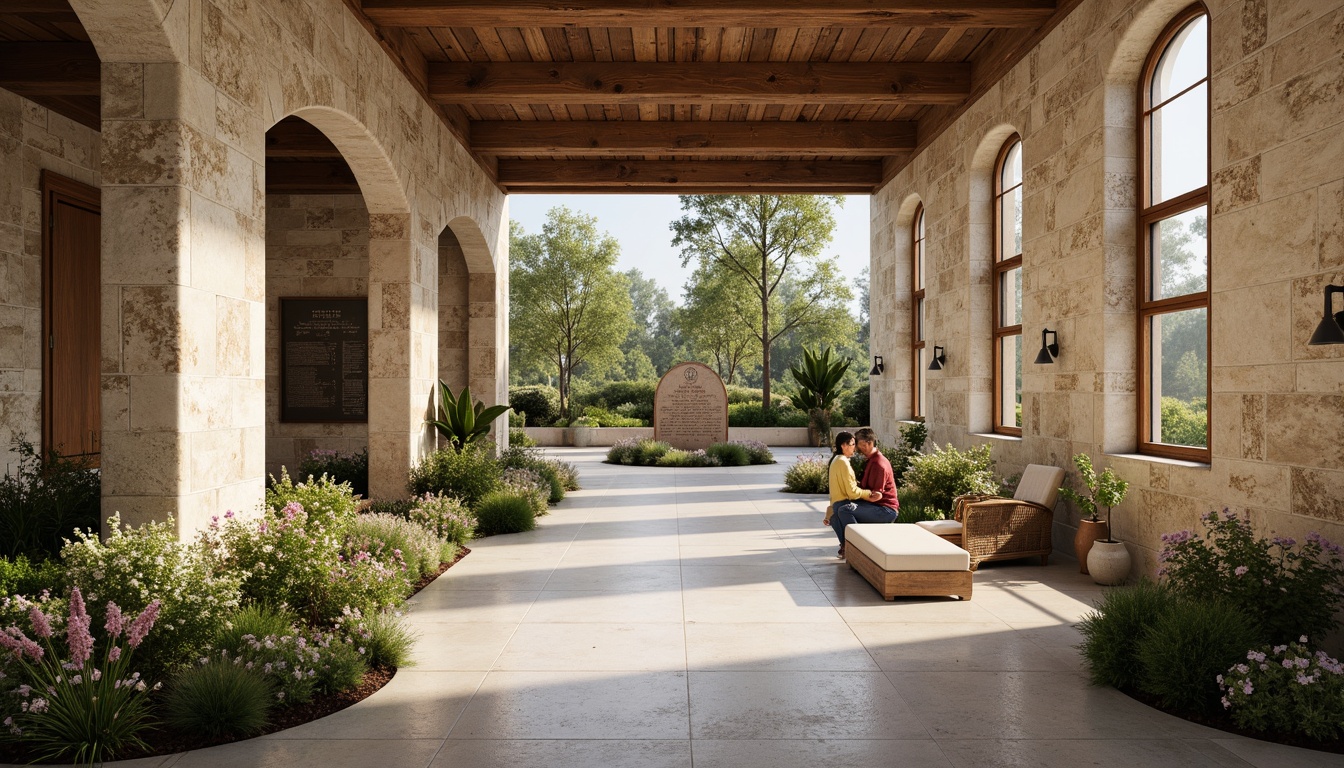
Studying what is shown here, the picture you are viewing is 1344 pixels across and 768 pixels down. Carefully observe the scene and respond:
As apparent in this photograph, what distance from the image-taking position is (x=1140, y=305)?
675cm

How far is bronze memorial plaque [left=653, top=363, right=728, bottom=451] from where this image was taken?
1778cm

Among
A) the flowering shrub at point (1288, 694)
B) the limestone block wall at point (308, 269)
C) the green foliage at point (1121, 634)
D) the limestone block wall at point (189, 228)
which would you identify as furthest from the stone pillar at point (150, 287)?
the limestone block wall at point (308, 269)

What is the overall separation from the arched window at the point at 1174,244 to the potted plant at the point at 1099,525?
472mm

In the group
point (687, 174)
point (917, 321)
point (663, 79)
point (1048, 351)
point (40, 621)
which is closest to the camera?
point (40, 621)

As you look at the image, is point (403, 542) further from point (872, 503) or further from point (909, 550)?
point (872, 503)

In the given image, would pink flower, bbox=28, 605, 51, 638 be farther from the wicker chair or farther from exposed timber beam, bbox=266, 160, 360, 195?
exposed timber beam, bbox=266, 160, 360, 195

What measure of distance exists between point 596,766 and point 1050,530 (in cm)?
530

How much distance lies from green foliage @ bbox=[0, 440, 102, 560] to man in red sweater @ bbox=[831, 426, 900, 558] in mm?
5425

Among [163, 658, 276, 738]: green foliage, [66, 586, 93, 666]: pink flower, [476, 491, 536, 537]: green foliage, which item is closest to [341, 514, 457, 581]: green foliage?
[476, 491, 536, 537]: green foliage

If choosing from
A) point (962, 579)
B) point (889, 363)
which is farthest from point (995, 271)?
point (962, 579)

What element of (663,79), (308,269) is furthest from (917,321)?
(308,269)

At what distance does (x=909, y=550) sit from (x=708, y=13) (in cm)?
468

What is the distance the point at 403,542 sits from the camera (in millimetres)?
6535

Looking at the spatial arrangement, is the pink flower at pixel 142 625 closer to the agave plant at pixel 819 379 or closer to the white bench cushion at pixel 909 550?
the white bench cushion at pixel 909 550
